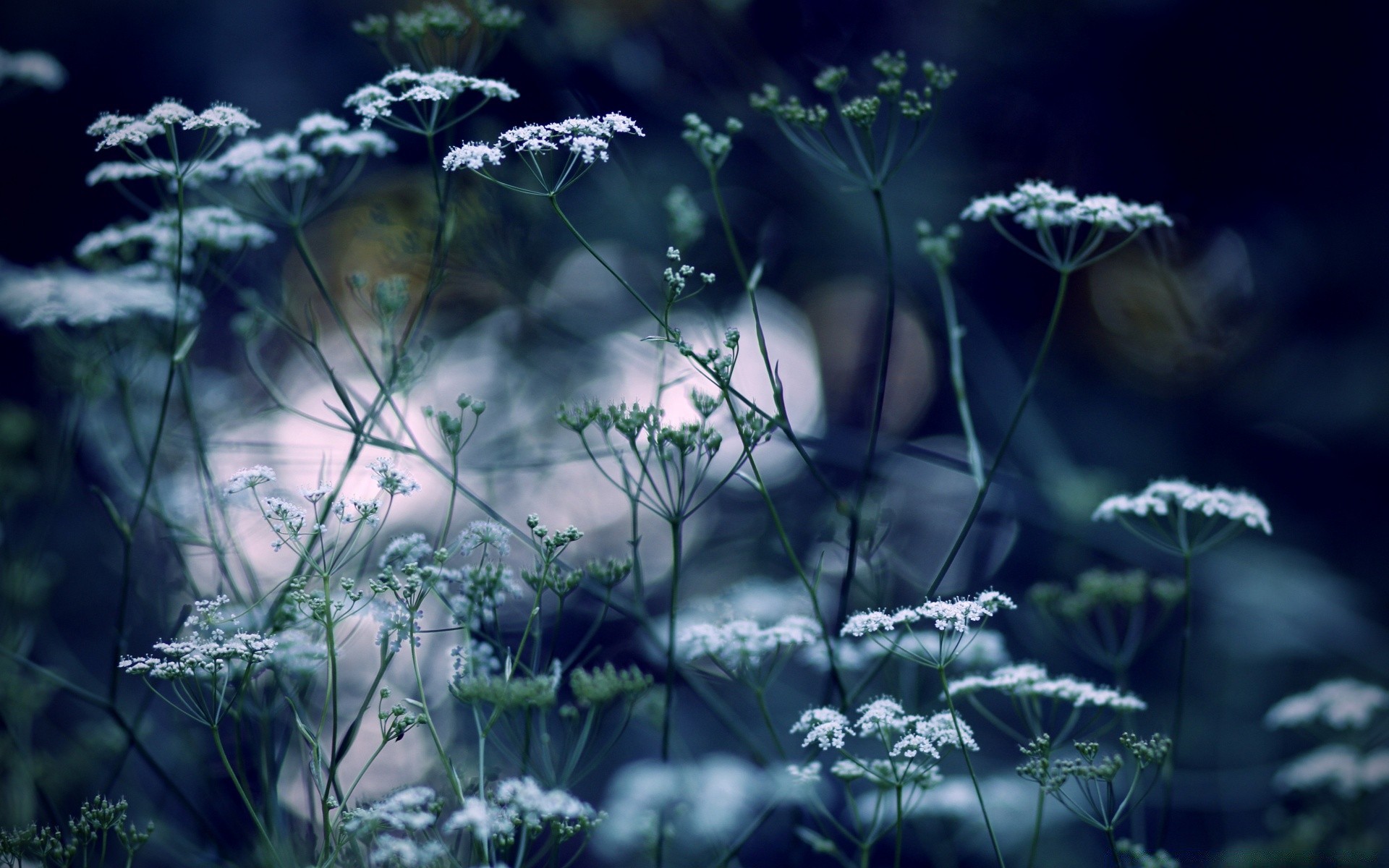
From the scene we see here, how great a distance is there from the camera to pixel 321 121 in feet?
6.93

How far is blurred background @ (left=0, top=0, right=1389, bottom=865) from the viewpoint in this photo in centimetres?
441

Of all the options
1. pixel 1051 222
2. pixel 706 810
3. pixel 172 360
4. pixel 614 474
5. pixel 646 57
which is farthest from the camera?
pixel 614 474

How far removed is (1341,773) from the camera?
8.05ft

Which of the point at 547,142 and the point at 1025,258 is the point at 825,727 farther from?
the point at 1025,258

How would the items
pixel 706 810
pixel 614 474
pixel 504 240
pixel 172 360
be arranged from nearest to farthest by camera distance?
1. pixel 172 360
2. pixel 706 810
3. pixel 504 240
4. pixel 614 474

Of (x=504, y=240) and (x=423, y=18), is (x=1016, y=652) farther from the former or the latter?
(x=423, y=18)

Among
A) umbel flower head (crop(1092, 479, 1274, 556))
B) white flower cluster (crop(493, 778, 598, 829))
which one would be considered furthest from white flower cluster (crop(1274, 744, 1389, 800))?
white flower cluster (crop(493, 778, 598, 829))

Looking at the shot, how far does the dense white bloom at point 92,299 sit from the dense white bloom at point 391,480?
838 millimetres

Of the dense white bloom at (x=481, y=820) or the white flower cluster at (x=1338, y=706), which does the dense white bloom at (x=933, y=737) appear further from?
the white flower cluster at (x=1338, y=706)

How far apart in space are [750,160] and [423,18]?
3544 millimetres

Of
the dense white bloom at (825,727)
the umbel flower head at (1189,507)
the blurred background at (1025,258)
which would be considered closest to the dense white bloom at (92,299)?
the blurred background at (1025,258)

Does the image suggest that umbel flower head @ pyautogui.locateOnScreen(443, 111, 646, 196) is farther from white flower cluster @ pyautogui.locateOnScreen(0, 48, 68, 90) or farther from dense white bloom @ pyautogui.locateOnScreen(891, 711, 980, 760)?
white flower cluster @ pyautogui.locateOnScreen(0, 48, 68, 90)

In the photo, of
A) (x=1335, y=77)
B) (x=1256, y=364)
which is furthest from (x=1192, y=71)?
(x=1256, y=364)

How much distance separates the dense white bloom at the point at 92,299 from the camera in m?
2.27
